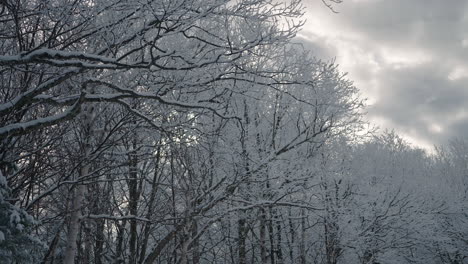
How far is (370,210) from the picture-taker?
48.4 ft

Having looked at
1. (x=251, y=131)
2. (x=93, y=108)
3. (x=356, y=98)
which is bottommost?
(x=93, y=108)

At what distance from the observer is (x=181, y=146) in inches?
285

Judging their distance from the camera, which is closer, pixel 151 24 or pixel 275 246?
pixel 151 24

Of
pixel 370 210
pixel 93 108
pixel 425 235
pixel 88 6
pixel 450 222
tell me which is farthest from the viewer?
pixel 450 222

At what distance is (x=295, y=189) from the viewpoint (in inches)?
388

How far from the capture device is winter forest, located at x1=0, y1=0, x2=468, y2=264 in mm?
4578

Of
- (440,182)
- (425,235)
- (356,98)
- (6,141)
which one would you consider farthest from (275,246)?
(440,182)

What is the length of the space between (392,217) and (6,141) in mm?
13513

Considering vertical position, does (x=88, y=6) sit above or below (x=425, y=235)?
above

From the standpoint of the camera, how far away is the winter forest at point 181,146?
4.58m

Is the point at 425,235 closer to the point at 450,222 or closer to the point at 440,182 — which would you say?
the point at 450,222

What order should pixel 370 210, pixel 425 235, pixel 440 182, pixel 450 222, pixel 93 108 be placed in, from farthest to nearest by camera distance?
pixel 440 182
pixel 450 222
pixel 425 235
pixel 370 210
pixel 93 108

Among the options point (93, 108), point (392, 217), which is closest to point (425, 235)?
point (392, 217)

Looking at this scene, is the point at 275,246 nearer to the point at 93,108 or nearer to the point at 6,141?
the point at 93,108
